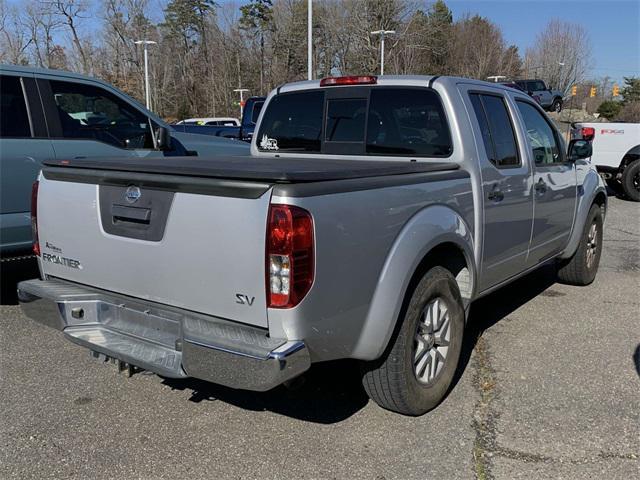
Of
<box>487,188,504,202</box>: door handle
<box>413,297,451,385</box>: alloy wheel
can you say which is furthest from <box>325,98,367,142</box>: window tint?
<box>413,297,451,385</box>: alloy wheel

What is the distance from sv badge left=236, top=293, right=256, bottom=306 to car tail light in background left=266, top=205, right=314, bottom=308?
0.09 m

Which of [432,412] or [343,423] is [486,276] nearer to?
[432,412]

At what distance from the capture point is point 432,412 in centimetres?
360

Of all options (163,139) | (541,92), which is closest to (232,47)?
(541,92)

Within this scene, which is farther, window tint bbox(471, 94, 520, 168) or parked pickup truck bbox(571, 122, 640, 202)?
parked pickup truck bbox(571, 122, 640, 202)

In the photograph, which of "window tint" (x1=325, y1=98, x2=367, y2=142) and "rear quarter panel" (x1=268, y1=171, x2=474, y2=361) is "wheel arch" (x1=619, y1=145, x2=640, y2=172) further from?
"rear quarter panel" (x1=268, y1=171, x2=474, y2=361)

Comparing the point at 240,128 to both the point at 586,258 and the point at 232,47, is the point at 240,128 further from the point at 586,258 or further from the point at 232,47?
the point at 232,47

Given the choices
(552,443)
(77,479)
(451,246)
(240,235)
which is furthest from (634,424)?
(77,479)

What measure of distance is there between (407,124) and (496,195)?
78cm

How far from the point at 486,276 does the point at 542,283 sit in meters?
2.71

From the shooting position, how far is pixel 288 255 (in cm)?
254

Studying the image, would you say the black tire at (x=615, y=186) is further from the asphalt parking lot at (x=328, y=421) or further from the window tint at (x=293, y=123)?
the window tint at (x=293, y=123)

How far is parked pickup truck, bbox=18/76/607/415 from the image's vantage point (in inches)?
103

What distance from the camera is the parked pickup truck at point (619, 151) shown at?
12.7 m
